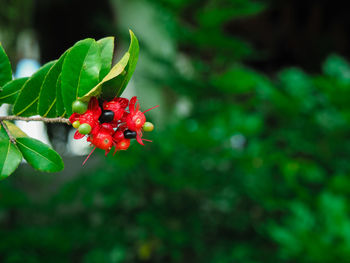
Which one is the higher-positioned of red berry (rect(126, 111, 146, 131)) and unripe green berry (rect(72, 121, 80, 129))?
red berry (rect(126, 111, 146, 131))

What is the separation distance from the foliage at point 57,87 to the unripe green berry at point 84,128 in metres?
0.02

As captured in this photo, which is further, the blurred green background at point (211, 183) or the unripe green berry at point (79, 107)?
the blurred green background at point (211, 183)

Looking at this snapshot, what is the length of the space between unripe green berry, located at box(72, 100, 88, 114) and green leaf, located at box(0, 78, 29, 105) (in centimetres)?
9

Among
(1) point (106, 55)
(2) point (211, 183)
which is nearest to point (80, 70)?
(1) point (106, 55)

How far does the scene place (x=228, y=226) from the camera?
6.33ft

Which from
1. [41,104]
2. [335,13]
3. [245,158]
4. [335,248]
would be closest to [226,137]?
[245,158]

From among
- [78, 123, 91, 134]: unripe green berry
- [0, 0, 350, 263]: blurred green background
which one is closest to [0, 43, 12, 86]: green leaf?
[78, 123, 91, 134]: unripe green berry

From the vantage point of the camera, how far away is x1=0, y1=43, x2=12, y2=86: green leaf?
281mm

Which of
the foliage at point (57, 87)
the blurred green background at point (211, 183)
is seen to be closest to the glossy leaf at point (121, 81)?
the foliage at point (57, 87)

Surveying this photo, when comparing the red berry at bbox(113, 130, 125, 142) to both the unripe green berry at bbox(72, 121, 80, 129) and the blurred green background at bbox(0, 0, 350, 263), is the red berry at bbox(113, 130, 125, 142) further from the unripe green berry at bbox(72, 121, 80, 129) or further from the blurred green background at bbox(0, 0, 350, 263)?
the blurred green background at bbox(0, 0, 350, 263)

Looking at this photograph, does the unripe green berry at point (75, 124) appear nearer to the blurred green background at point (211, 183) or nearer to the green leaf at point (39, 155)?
the green leaf at point (39, 155)

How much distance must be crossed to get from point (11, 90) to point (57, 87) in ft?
0.15

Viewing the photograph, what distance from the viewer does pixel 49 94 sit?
29 centimetres

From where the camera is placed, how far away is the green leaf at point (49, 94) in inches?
11.4
